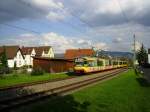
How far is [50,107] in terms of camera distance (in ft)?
45.8

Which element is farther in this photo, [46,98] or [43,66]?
[43,66]

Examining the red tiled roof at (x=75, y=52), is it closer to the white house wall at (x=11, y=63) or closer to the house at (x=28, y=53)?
the house at (x=28, y=53)

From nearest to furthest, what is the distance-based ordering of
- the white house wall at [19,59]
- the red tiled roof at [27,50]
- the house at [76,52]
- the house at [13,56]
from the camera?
the house at [13,56] → the white house wall at [19,59] → the house at [76,52] → the red tiled roof at [27,50]

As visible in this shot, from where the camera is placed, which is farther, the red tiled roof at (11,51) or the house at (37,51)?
the house at (37,51)

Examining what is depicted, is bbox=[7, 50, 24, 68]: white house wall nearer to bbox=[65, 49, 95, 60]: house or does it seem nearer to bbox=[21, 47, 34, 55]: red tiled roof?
bbox=[65, 49, 95, 60]: house

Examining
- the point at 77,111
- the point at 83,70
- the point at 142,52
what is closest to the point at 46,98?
the point at 77,111

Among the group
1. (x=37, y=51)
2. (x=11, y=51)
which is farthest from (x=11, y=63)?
(x=37, y=51)

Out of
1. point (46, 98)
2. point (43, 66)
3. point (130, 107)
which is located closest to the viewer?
point (130, 107)


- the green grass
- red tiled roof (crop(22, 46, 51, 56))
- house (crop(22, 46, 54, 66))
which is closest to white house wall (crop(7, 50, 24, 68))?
house (crop(22, 46, 54, 66))

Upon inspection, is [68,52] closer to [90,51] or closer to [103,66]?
[90,51]

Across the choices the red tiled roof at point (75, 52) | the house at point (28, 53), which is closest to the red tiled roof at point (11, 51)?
the house at point (28, 53)

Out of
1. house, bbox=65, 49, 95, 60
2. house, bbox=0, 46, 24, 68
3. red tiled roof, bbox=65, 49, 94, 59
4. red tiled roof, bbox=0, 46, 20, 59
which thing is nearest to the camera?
house, bbox=0, 46, 24, 68

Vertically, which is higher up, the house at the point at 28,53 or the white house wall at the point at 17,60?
the house at the point at 28,53

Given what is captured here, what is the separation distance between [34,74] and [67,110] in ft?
112
